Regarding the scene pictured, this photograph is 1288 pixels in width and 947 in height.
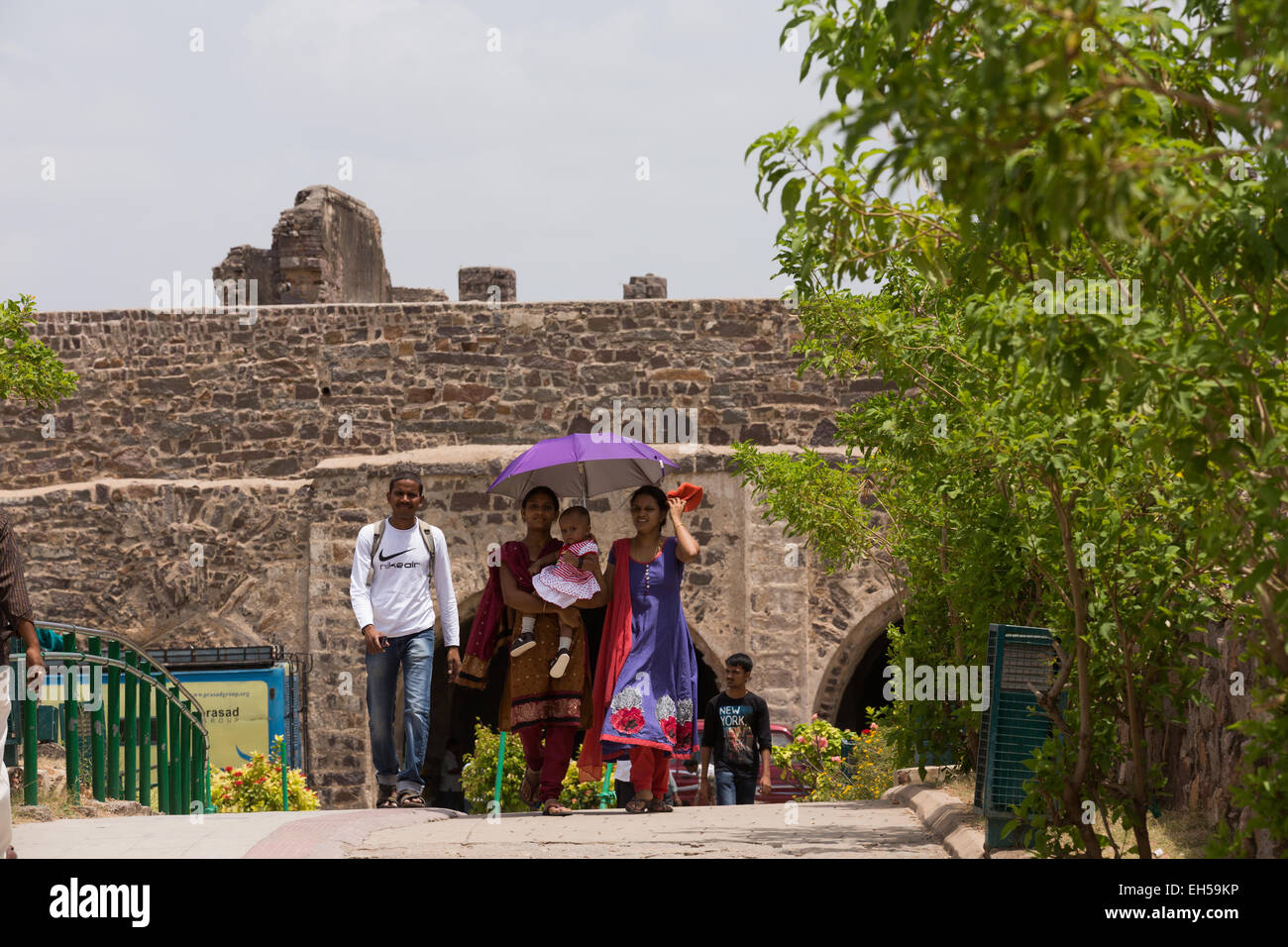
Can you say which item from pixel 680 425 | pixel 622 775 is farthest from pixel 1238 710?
pixel 680 425

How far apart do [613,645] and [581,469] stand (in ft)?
4.89

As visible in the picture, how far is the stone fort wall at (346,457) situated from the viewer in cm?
1334

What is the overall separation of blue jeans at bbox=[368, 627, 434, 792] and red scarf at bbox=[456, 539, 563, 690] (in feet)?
0.79

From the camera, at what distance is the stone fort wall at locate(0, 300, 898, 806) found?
1334 centimetres

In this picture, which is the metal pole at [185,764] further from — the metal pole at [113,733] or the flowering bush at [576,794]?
the flowering bush at [576,794]

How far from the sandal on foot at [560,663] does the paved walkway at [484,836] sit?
0.66 meters

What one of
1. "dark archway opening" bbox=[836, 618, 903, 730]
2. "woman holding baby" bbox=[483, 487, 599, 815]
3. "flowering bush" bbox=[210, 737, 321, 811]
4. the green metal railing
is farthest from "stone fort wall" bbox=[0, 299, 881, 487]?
"woman holding baby" bbox=[483, 487, 599, 815]

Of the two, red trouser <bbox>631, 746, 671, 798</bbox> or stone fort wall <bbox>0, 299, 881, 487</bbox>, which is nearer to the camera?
red trouser <bbox>631, 746, 671, 798</bbox>

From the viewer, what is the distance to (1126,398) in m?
3.36

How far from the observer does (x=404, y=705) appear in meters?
7.49

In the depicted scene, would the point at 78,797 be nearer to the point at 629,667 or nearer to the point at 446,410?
the point at 629,667

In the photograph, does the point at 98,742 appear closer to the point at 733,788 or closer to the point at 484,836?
the point at 484,836
